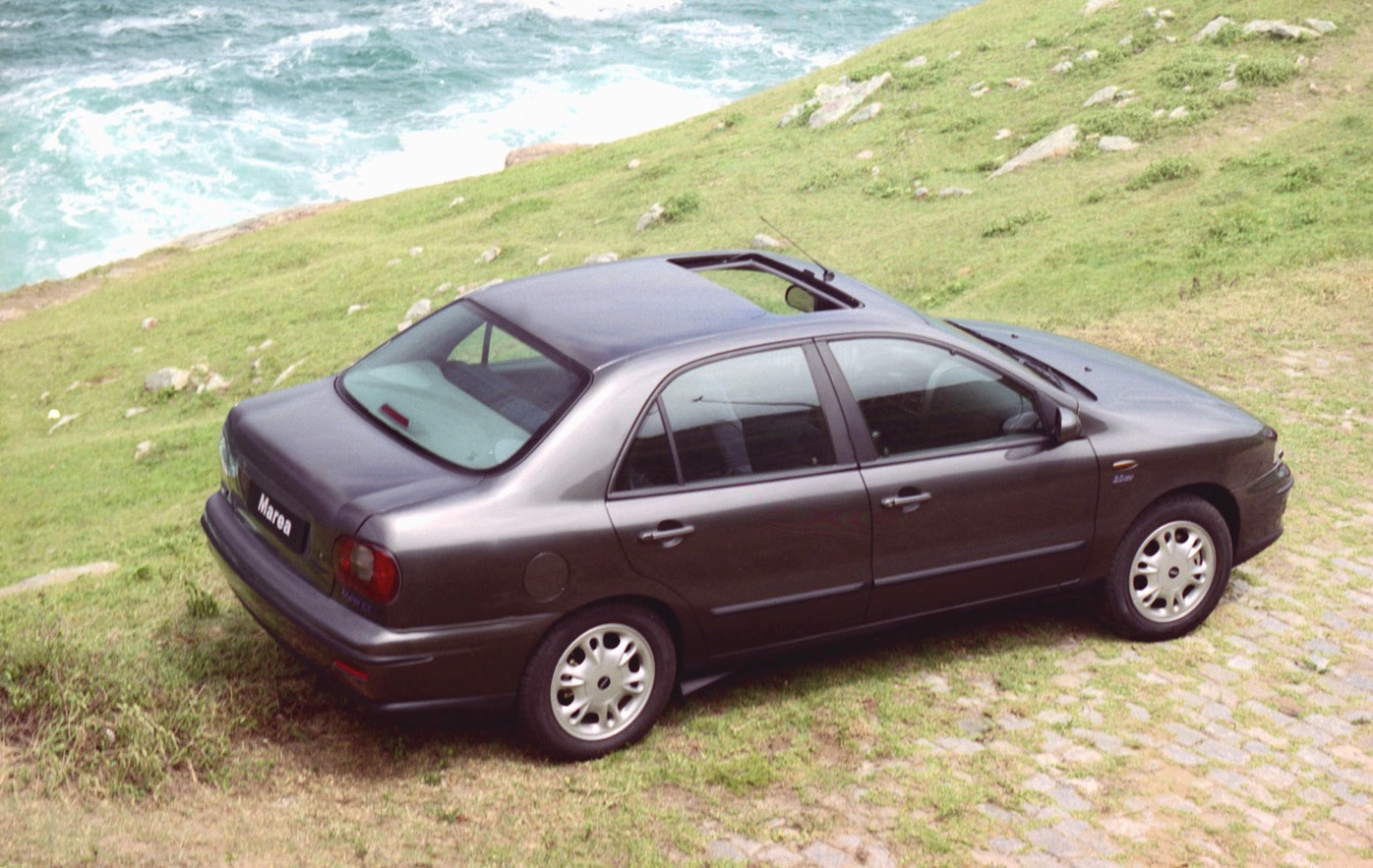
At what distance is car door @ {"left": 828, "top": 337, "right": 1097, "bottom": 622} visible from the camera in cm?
548

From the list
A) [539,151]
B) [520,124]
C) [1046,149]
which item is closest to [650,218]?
[1046,149]

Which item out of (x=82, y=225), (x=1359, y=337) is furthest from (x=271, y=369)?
(x=82, y=225)

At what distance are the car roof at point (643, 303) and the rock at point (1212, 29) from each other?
13.0 metres

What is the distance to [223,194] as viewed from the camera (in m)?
32.4

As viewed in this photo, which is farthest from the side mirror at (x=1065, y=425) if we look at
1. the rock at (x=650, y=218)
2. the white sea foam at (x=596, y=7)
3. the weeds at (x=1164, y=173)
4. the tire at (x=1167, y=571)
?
the white sea foam at (x=596, y=7)

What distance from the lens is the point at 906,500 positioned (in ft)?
17.9

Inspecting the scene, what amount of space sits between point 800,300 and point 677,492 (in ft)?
4.08

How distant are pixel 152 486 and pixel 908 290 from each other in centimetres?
690

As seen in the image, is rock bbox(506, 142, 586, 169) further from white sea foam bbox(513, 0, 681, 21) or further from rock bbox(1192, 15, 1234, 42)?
white sea foam bbox(513, 0, 681, 21)

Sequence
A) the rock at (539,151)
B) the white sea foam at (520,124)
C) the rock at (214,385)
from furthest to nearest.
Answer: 1. the white sea foam at (520,124)
2. the rock at (539,151)
3. the rock at (214,385)

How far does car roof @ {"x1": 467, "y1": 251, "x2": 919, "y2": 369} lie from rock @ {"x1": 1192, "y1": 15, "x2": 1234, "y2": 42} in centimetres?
1302

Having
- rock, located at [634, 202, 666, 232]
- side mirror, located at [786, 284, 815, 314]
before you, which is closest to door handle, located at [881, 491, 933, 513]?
side mirror, located at [786, 284, 815, 314]

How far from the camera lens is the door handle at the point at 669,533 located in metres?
4.96

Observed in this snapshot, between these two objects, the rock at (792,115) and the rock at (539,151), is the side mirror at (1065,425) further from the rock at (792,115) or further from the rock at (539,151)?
the rock at (539,151)
